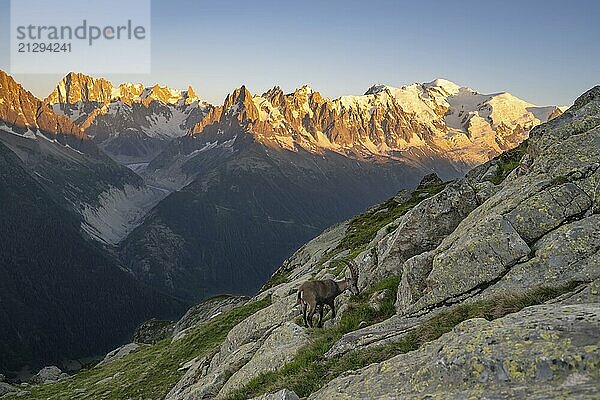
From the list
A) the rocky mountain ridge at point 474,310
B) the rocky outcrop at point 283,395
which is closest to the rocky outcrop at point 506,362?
the rocky mountain ridge at point 474,310

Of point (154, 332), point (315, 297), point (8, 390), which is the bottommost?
point (154, 332)

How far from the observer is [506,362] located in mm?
11156

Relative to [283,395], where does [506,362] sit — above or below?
above

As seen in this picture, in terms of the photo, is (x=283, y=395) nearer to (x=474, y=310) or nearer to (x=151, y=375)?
(x=474, y=310)

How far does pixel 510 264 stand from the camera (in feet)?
64.4

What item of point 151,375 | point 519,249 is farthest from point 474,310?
point 151,375

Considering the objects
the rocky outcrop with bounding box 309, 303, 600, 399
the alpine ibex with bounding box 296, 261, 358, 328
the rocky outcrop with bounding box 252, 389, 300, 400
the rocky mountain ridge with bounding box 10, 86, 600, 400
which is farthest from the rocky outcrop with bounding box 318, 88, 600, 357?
the alpine ibex with bounding box 296, 261, 358, 328

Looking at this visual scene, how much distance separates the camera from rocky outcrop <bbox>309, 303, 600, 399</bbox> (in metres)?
10.2

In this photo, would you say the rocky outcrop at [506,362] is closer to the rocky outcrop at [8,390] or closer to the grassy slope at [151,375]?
the grassy slope at [151,375]

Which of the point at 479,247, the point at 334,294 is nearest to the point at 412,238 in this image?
the point at 334,294

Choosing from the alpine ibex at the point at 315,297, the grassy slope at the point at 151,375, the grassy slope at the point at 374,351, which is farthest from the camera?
the grassy slope at the point at 151,375

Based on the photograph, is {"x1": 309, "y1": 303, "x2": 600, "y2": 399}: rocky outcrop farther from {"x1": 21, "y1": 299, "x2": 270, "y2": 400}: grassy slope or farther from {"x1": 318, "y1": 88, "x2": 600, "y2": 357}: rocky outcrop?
{"x1": 21, "y1": 299, "x2": 270, "y2": 400}: grassy slope

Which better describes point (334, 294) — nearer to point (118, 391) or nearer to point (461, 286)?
point (461, 286)

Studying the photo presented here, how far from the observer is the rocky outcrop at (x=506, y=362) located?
1019 centimetres
